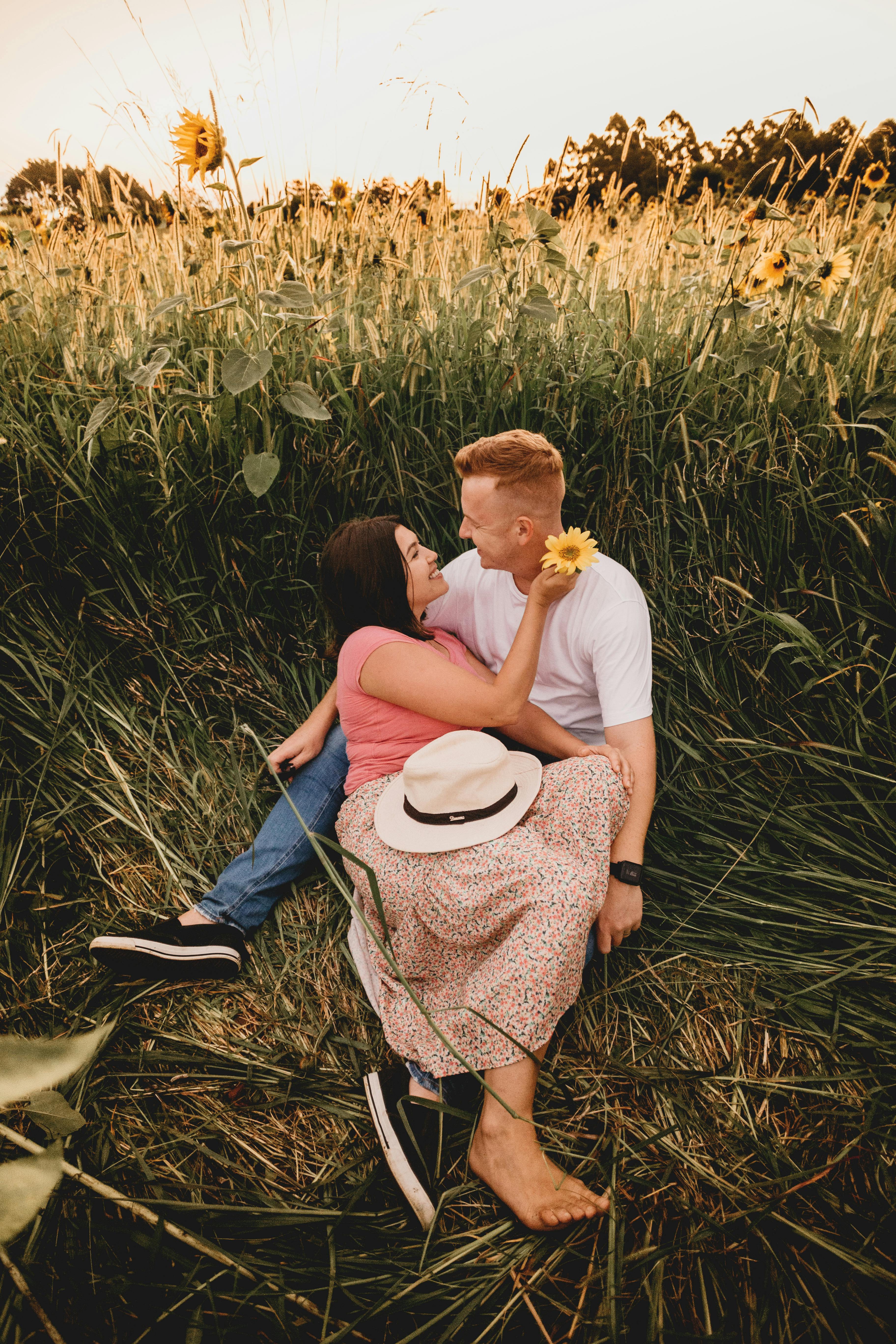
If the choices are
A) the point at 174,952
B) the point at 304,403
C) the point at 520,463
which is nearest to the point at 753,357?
the point at 520,463

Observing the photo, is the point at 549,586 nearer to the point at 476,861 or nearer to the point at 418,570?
the point at 418,570

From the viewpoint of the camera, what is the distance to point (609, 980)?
1814 millimetres

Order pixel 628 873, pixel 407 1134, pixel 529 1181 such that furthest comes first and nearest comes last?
1. pixel 628 873
2. pixel 407 1134
3. pixel 529 1181

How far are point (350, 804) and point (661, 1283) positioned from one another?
113cm

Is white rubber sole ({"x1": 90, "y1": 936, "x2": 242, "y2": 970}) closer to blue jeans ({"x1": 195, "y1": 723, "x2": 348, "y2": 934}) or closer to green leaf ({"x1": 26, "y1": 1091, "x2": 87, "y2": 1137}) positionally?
blue jeans ({"x1": 195, "y1": 723, "x2": 348, "y2": 934})

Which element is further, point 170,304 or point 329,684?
point 329,684

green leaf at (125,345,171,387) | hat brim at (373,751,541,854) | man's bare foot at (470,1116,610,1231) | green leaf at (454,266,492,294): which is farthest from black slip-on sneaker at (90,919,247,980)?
green leaf at (454,266,492,294)

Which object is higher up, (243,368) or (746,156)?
(746,156)

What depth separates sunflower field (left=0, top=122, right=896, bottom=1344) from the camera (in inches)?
51.8

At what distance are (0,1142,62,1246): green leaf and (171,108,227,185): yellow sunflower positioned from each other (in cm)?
229

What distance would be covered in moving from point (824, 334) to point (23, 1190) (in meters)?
2.36

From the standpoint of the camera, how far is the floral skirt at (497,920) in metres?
1.47

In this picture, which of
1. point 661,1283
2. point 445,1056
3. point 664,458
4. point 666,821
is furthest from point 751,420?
point 661,1283

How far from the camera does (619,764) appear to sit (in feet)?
5.87
